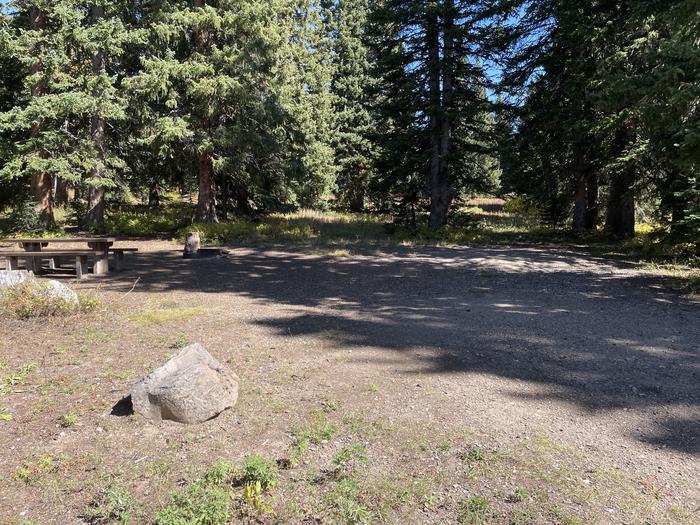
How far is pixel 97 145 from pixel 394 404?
56.9 feet

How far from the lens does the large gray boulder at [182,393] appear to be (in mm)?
3729

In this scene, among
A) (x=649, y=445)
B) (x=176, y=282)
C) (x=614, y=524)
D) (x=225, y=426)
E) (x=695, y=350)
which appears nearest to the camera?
(x=614, y=524)

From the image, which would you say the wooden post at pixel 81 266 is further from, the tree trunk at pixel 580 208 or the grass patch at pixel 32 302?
the tree trunk at pixel 580 208

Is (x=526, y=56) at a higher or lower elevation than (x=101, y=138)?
higher

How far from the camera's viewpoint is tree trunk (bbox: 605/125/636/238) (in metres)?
15.3

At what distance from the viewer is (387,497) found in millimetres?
2854

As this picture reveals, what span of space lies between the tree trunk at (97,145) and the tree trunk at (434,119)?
1166cm

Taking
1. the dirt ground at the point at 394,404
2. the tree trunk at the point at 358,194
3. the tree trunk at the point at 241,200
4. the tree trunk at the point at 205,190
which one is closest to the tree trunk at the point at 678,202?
the dirt ground at the point at 394,404

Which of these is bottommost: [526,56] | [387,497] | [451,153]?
[387,497]

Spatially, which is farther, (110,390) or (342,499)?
(110,390)

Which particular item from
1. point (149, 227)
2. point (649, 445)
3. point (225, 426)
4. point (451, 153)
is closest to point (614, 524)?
point (649, 445)

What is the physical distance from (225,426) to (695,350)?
17.0 feet

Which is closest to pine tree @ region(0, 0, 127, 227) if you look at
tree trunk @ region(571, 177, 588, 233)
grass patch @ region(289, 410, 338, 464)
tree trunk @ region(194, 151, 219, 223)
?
tree trunk @ region(194, 151, 219, 223)

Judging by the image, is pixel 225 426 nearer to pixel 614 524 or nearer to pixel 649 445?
pixel 614 524
